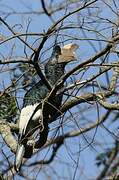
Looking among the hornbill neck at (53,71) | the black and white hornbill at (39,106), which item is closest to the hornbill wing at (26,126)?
the black and white hornbill at (39,106)

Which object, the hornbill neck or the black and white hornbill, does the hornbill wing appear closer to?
the black and white hornbill

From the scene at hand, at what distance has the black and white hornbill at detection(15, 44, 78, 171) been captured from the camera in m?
2.33

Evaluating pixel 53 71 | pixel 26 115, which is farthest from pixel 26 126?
pixel 53 71

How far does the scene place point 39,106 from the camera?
2.34 m

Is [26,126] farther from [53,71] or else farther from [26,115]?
[53,71]

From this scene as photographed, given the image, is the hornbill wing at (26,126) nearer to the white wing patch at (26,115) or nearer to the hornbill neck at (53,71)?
the white wing patch at (26,115)

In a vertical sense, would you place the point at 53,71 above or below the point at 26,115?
above

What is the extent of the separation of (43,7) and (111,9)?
31 cm

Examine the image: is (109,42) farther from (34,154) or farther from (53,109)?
(34,154)

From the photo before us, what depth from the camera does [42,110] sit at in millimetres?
2254

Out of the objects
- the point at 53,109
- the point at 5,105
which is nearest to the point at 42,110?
the point at 53,109

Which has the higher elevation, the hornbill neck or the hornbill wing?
the hornbill neck

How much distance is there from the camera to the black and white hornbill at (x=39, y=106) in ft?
7.66

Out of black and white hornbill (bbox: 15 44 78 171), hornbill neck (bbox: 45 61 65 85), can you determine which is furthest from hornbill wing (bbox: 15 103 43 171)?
hornbill neck (bbox: 45 61 65 85)
